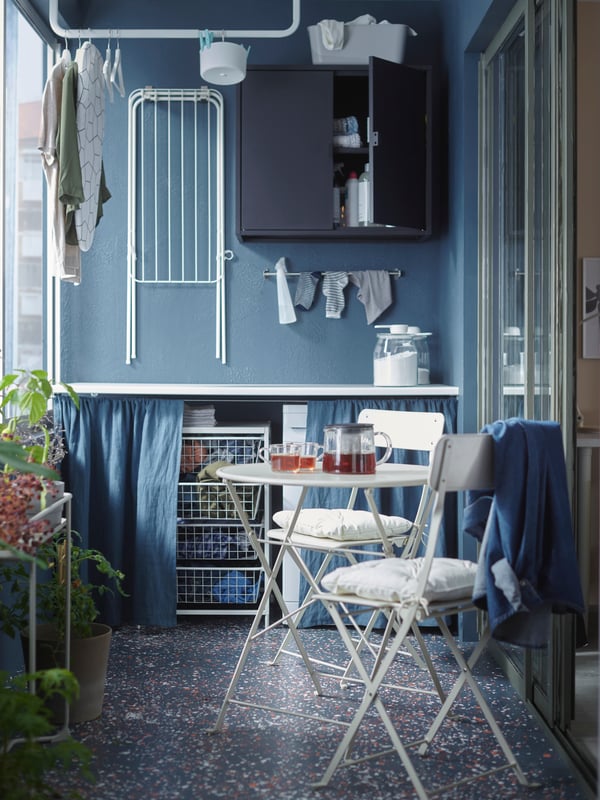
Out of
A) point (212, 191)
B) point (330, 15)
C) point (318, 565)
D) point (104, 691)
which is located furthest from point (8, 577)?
point (330, 15)

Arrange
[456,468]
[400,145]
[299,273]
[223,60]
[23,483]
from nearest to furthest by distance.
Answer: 1. [456,468]
2. [23,483]
3. [223,60]
4. [400,145]
5. [299,273]

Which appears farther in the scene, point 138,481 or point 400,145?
point 400,145

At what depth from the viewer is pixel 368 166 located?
4.24 metres

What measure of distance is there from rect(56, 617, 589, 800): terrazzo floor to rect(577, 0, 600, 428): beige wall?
3.79ft

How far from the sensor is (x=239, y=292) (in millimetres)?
4707

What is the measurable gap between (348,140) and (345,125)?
0.09 meters

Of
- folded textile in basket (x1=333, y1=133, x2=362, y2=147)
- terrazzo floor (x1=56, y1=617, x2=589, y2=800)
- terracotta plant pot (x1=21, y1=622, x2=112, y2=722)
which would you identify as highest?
folded textile in basket (x1=333, y1=133, x2=362, y2=147)

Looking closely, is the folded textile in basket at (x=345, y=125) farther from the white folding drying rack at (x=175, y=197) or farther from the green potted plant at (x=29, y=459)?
→ the green potted plant at (x=29, y=459)

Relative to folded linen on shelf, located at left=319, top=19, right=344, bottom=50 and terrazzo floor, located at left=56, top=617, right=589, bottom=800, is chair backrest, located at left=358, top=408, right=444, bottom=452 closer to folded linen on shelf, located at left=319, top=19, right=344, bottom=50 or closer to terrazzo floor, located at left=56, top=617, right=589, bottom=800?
terrazzo floor, located at left=56, top=617, right=589, bottom=800

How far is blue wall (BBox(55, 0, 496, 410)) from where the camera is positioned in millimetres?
4664

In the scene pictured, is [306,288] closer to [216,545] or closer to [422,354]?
[422,354]

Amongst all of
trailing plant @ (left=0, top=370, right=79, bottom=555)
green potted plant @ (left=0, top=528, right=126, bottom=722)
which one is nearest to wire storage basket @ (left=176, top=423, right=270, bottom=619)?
green potted plant @ (left=0, top=528, right=126, bottom=722)

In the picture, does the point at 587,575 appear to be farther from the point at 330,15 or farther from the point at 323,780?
the point at 330,15

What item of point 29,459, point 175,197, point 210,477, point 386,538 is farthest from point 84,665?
point 175,197
